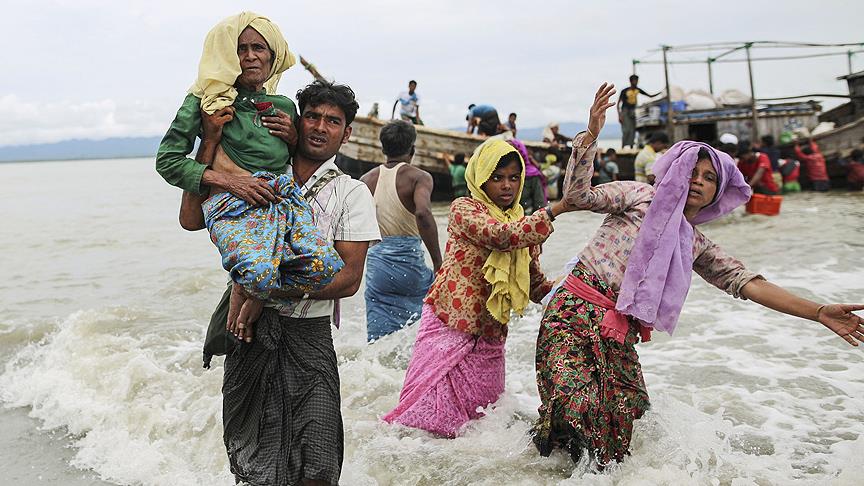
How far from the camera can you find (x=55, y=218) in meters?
21.7

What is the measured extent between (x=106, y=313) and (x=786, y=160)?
16.5 meters

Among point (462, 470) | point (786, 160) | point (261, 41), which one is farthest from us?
point (786, 160)

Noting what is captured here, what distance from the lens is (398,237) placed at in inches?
192

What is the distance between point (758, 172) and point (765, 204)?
751mm

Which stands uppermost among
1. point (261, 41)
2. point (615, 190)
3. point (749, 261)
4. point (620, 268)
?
point (261, 41)

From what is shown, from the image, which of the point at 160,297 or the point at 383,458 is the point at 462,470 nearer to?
the point at 383,458

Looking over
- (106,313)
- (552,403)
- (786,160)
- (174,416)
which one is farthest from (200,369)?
(786,160)

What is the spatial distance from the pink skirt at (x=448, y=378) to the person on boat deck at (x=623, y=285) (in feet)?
1.11

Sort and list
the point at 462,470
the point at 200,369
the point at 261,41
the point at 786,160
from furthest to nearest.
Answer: the point at 786,160 < the point at 200,369 < the point at 462,470 < the point at 261,41

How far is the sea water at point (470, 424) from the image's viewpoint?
11.7 feet

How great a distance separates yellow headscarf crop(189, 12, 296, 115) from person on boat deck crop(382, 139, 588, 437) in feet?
4.12

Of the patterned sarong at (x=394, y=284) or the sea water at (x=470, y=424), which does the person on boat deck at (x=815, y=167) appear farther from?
the patterned sarong at (x=394, y=284)

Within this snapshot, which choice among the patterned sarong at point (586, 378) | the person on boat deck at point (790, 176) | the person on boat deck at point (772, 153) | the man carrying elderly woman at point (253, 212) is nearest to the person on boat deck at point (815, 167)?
the person on boat deck at point (790, 176)

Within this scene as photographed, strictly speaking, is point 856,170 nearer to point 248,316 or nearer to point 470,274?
point 470,274
